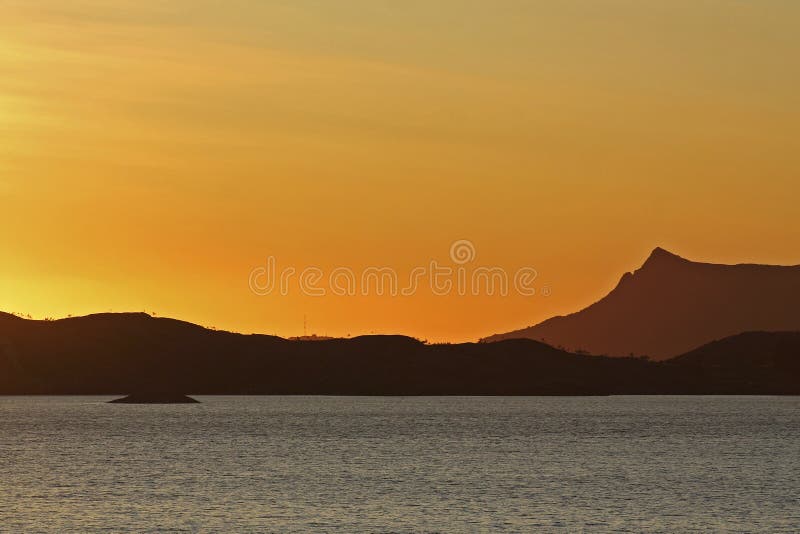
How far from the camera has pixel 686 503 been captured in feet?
375

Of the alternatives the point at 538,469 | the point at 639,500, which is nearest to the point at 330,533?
the point at 639,500

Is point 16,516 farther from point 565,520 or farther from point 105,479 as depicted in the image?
point 565,520

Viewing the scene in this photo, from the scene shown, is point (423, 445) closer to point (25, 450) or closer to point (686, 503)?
point (25, 450)

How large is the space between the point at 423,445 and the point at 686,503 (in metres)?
81.0

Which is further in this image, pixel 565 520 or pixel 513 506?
pixel 513 506

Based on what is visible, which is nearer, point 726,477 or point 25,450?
point 726,477

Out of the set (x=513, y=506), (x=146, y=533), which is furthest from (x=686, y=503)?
(x=146, y=533)

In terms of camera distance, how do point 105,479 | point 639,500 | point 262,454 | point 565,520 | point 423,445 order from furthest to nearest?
point 423,445 < point 262,454 < point 105,479 < point 639,500 < point 565,520

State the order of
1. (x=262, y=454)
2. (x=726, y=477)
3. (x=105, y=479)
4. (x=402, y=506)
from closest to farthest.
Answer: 1. (x=402, y=506)
2. (x=105, y=479)
3. (x=726, y=477)
4. (x=262, y=454)

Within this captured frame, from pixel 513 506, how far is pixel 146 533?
105 feet

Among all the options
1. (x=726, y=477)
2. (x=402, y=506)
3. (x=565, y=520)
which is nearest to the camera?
(x=565, y=520)

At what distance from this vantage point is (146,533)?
91062 mm

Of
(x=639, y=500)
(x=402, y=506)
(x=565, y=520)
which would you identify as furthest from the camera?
(x=639, y=500)

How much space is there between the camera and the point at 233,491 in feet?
394
